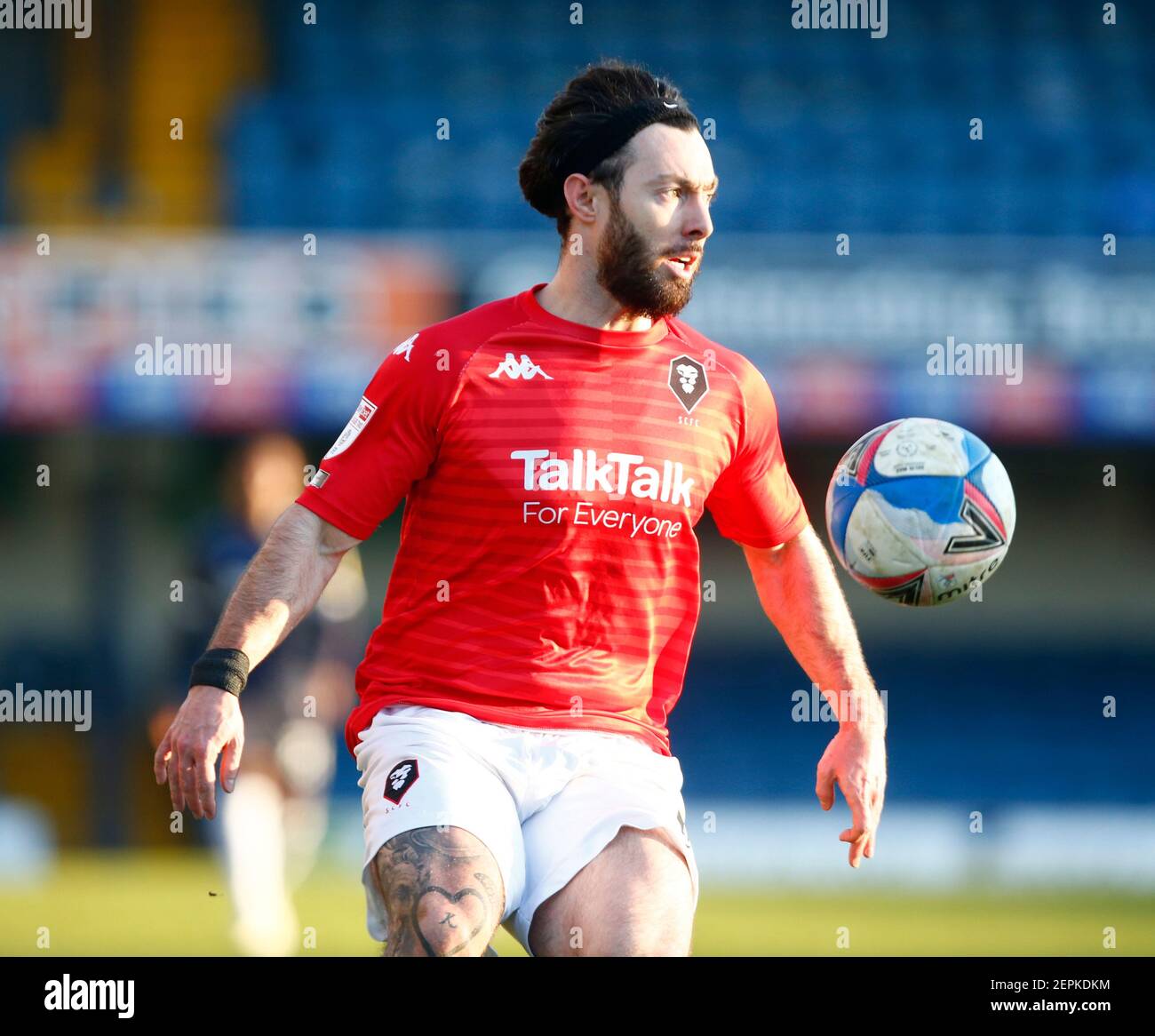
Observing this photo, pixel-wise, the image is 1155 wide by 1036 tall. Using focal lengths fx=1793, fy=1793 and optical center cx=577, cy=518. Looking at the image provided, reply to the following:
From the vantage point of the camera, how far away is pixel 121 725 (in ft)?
39.0

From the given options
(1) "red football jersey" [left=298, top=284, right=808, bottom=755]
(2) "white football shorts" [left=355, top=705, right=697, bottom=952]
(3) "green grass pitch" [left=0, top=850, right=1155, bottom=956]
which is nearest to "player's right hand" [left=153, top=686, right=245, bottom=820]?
(2) "white football shorts" [left=355, top=705, right=697, bottom=952]

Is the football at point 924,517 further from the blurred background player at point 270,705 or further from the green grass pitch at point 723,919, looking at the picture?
the blurred background player at point 270,705

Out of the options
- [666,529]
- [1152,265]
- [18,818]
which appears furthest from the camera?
[18,818]

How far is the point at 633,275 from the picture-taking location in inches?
162

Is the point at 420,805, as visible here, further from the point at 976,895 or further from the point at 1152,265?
the point at 1152,265

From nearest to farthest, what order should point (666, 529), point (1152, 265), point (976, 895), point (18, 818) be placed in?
point (666, 529) < point (976, 895) < point (1152, 265) < point (18, 818)

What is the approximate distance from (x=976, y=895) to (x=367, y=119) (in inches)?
268

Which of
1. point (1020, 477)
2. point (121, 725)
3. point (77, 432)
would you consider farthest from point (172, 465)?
point (1020, 477)

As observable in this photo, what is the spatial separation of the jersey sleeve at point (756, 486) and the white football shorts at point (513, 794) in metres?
0.70

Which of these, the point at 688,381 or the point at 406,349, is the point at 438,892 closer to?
the point at 406,349

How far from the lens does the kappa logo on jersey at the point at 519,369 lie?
13.3 feet

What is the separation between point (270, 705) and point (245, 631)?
4.24 meters

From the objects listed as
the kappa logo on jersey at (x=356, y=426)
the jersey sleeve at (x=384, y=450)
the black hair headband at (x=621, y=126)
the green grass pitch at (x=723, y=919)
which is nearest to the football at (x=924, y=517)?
the black hair headband at (x=621, y=126)
